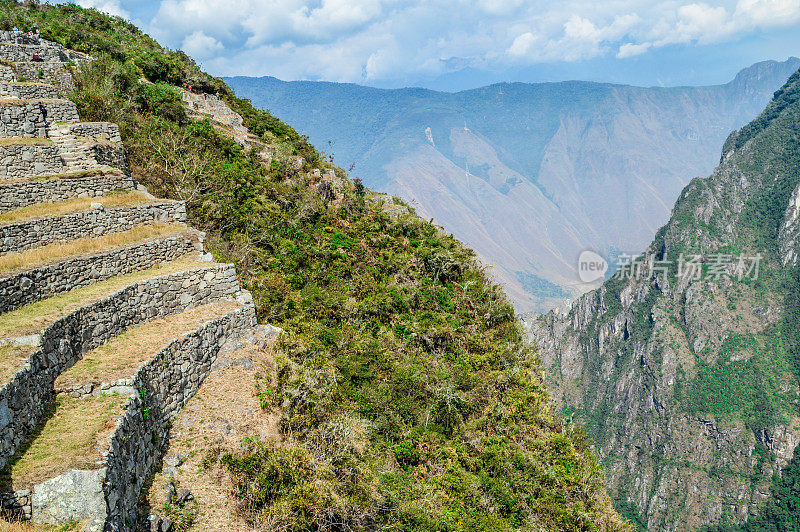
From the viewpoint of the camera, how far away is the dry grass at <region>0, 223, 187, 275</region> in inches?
524

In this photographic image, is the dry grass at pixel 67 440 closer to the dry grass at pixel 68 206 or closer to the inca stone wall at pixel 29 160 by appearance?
the dry grass at pixel 68 206

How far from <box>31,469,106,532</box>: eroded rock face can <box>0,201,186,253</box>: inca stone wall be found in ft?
33.8

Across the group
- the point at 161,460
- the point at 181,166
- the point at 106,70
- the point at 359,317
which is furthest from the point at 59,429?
the point at 106,70

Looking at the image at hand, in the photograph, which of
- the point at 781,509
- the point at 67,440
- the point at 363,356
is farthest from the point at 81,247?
the point at 781,509

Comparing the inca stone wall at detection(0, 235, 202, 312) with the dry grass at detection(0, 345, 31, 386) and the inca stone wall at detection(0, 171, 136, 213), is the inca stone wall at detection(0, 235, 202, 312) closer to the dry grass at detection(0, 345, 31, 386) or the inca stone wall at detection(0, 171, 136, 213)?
the dry grass at detection(0, 345, 31, 386)

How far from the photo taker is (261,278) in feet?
61.8

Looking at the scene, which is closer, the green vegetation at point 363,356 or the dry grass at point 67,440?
the dry grass at point 67,440

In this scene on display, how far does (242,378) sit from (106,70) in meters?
20.3

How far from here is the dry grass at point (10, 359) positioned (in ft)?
28.6

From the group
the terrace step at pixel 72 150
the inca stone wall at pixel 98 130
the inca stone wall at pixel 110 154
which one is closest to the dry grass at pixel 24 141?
the terrace step at pixel 72 150

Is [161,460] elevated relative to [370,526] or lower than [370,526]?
elevated

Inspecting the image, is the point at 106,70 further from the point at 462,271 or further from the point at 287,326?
the point at 462,271

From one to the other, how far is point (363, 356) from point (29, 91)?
1886 cm

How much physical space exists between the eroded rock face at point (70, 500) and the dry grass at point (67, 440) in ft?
0.78
